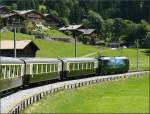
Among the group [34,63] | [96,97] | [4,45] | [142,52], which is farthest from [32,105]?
[142,52]

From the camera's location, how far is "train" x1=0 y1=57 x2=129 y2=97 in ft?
150

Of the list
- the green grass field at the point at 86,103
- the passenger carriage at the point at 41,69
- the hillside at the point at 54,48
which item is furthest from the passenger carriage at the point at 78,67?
the hillside at the point at 54,48

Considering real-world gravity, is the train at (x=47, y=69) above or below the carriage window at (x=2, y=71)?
below

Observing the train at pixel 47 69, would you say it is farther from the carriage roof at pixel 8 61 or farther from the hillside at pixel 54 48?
the hillside at pixel 54 48

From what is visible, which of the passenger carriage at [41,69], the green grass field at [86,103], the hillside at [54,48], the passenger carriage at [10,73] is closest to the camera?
the green grass field at [86,103]

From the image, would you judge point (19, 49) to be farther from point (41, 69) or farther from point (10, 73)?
point (10, 73)

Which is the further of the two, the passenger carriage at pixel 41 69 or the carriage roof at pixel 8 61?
the passenger carriage at pixel 41 69

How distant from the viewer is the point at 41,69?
60188 millimetres

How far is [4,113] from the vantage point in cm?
3434

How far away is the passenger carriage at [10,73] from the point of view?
43.2 m

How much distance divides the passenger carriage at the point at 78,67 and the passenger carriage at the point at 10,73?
20211 millimetres

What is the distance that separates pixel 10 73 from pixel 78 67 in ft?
103

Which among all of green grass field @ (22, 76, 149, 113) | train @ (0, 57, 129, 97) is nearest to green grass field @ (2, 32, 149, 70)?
train @ (0, 57, 129, 97)

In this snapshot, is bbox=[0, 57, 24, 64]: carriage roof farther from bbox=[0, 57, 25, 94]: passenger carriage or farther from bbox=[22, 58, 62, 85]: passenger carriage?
bbox=[22, 58, 62, 85]: passenger carriage
